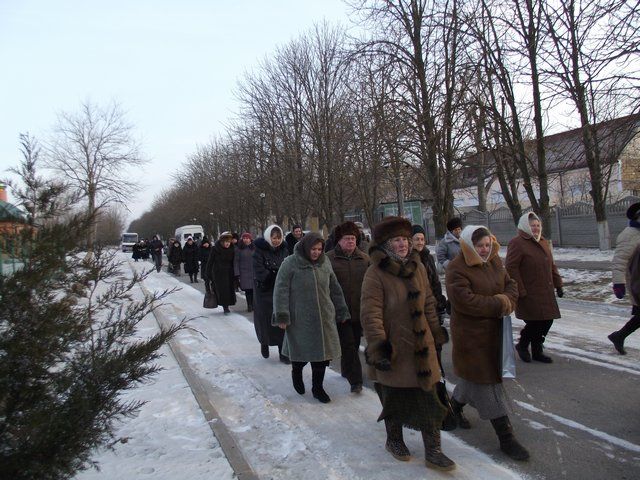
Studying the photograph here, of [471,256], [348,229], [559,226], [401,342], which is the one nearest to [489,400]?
[401,342]

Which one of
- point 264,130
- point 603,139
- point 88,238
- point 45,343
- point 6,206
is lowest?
point 45,343

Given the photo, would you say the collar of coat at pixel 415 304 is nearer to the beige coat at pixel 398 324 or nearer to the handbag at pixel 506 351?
the beige coat at pixel 398 324

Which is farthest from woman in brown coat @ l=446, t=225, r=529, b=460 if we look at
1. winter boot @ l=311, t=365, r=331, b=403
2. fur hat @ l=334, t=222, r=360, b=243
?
fur hat @ l=334, t=222, r=360, b=243

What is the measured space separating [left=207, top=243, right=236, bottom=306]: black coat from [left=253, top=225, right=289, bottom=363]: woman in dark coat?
4481 mm

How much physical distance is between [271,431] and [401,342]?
1581mm

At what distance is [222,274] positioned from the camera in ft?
38.2

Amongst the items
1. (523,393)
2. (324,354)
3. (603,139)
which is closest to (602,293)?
(603,139)

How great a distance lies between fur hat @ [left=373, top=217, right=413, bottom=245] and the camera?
383cm

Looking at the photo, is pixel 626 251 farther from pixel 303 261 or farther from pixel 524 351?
pixel 303 261

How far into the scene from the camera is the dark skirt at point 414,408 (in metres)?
3.65

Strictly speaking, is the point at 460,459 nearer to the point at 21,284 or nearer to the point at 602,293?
the point at 21,284

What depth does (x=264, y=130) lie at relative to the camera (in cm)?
2462

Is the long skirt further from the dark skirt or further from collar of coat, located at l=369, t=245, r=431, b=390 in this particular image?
collar of coat, located at l=369, t=245, r=431, b=390

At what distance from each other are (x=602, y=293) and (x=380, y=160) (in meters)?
9.06
